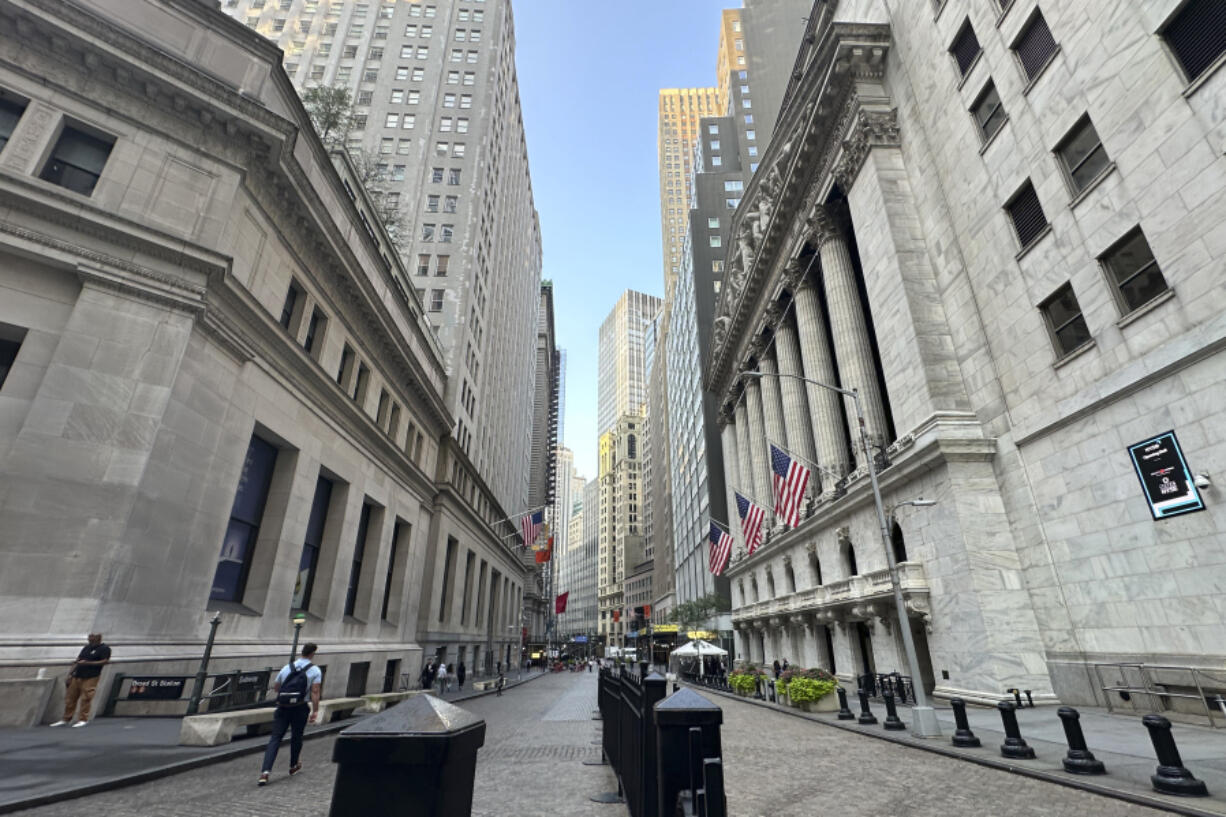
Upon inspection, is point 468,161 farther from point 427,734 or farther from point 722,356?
point 427,734

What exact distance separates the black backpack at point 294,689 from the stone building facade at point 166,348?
676 cm

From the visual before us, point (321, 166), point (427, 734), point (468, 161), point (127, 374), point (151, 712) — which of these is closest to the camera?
point (427, 734)

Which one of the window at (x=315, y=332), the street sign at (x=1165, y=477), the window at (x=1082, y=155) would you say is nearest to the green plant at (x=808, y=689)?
the street sign at (x=1165, y=477)

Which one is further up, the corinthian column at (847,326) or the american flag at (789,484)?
the corinthian column at (847,326)

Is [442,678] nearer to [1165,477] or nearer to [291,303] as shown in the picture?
[291,303]

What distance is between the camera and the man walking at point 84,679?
37.6ft

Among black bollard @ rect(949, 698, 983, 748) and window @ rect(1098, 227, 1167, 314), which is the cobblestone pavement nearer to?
black bollard @ rect(949, 698, 983, 748)

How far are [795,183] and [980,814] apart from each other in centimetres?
3438

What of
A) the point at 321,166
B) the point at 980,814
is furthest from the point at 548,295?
the point at 980,814

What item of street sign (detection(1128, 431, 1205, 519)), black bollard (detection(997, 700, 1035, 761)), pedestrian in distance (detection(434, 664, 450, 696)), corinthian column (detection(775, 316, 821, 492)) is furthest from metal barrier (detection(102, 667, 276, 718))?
corinthian column (detection(775, 316, 821, 492))

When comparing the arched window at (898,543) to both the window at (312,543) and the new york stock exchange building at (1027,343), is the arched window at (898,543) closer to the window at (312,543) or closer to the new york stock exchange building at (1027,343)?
the new york stock exchange building at (1027,343)

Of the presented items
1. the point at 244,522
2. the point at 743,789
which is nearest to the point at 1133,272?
the point at 743,789

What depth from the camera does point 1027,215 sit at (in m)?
19.5

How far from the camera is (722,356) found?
55500 millimetres
